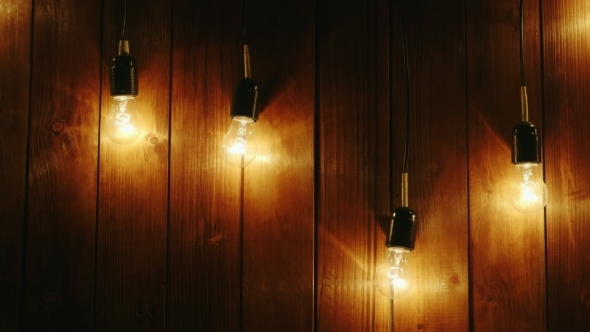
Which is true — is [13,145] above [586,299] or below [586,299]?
above

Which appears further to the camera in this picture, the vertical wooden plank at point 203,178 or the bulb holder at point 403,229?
the vertical wooden plank at point 203,178

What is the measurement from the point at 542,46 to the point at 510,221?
54cm

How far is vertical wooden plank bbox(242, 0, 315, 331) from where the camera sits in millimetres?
1491

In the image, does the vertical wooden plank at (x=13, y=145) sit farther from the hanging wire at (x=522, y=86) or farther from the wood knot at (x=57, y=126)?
the hanging wire at (x=522, y=86)

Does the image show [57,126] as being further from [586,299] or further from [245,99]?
[586,299]

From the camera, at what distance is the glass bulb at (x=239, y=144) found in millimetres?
1470

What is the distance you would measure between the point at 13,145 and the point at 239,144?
678 mm

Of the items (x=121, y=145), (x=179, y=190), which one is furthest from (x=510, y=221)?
(x=121, y=145)

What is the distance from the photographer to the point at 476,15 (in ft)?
5.13

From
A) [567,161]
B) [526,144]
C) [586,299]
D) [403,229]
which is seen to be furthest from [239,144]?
[586,299]

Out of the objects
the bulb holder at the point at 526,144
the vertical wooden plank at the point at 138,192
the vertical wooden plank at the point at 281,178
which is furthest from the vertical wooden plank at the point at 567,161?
the vertical wooden plank at the point at 138,192

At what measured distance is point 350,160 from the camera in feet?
5.02

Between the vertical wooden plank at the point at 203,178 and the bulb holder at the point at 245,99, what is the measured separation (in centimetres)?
12

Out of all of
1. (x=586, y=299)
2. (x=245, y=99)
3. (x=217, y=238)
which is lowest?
(x=586, y=299)
